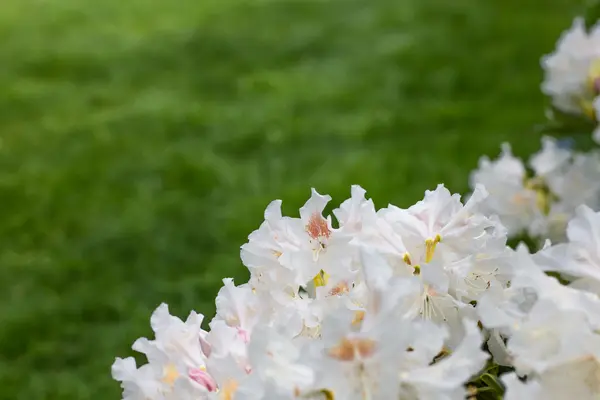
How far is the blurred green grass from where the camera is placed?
6.81 feet

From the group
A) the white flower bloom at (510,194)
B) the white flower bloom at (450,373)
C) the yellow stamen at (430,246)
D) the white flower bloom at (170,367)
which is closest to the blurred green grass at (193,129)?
the white flower bloom at (510,194)

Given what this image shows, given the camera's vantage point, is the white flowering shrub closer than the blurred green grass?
Yes

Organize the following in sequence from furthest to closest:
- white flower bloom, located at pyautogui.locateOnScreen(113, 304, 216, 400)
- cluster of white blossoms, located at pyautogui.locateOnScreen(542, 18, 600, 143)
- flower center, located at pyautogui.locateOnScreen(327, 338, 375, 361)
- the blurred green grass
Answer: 1. the blurred green grass
2. cluster of white blossoms, located at pyautogui.locateOnScreen(542, 18, 600, 143)
3. white flower bloom, located at pyautogui.locateOnScreen(113, 304, 216, 400)
4. flower center, located at pyautogui.locateOnScreen(327, 338, 375, 361)

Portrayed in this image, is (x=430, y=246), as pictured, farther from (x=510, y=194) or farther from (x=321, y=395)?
(x=510, y=194)

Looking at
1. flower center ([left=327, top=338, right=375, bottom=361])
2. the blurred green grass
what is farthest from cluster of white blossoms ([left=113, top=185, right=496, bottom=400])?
the blurred green grass

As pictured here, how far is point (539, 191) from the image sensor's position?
1547 mm

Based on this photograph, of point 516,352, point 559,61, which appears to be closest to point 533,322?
point 516,352

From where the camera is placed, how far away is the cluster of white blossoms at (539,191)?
1.49 metres

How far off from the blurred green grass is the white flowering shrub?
1.13 m

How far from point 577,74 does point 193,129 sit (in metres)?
1.78

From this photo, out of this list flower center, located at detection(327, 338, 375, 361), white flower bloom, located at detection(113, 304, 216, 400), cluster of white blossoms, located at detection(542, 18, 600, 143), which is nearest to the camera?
flower center, located at detection(327, 338, 375, 361)

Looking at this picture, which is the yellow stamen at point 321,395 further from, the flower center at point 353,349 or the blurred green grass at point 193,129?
the blurred green grass at point 193,129

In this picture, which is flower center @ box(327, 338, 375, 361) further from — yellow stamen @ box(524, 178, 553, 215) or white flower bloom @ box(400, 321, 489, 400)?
yellow stamen @ box(524, 178, 553, 215)

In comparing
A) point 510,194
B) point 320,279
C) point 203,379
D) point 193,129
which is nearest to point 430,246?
point 320,279
